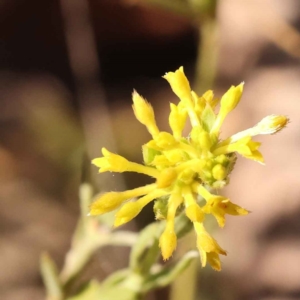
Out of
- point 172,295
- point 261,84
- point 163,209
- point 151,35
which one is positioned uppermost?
point 151,35

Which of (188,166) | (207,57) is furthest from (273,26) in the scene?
(188,166)

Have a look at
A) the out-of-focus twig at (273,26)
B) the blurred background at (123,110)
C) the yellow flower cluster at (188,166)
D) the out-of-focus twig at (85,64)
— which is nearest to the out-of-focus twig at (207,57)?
the blurred background at (123,110)

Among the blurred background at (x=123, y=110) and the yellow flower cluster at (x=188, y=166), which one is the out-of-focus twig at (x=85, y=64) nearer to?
the blurred background at (x=123, y=110)

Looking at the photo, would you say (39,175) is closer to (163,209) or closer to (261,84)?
(261,84)

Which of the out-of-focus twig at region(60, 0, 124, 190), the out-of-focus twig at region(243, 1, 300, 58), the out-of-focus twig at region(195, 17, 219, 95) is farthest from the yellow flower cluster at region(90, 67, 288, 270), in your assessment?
the out-of-focus twig at region(60, 0, 124, 190)

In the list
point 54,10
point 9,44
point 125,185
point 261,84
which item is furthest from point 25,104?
point 261,84

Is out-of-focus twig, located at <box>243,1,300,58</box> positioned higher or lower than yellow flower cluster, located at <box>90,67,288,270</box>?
higher

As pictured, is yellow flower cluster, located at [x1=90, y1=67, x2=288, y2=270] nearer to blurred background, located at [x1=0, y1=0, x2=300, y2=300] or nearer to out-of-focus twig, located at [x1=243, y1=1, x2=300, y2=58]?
blurred background, located at [x1=0, y1=0, x2=300, y2=300]
